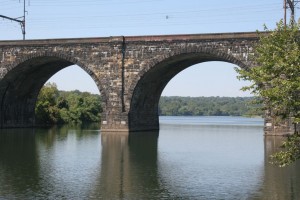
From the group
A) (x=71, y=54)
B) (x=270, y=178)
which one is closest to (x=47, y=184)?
(x=270, y=178)

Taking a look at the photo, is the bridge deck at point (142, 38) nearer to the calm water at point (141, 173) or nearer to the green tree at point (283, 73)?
the calm water at point (141, 173)

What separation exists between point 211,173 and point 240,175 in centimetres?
132

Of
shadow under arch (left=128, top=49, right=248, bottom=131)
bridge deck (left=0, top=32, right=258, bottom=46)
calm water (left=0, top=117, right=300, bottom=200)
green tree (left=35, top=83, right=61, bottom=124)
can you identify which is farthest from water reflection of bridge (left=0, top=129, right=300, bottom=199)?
green tree (left=35, top=83, right=61, bottom=124)

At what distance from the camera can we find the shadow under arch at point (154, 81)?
4603 cm

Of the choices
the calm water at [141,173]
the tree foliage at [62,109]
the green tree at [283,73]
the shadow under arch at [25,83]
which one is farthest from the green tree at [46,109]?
the green tree at [283,73]

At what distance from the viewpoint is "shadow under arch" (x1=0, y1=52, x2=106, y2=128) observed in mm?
52000

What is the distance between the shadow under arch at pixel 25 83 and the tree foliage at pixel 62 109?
6.37 metres

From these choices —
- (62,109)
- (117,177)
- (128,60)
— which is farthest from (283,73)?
(62,109)

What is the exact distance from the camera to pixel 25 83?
57500 millimetres

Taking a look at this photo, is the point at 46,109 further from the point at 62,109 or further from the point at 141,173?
the point at 141,173

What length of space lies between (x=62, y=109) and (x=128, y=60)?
31795 millimetres

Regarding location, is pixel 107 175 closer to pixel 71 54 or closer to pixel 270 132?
pixel 270 132

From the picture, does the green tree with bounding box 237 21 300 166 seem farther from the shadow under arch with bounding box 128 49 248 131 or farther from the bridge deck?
the shadow under arch with bounding box 128 49 248 131

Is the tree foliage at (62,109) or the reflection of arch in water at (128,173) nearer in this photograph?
the reflection of arch in water at (128,173)
